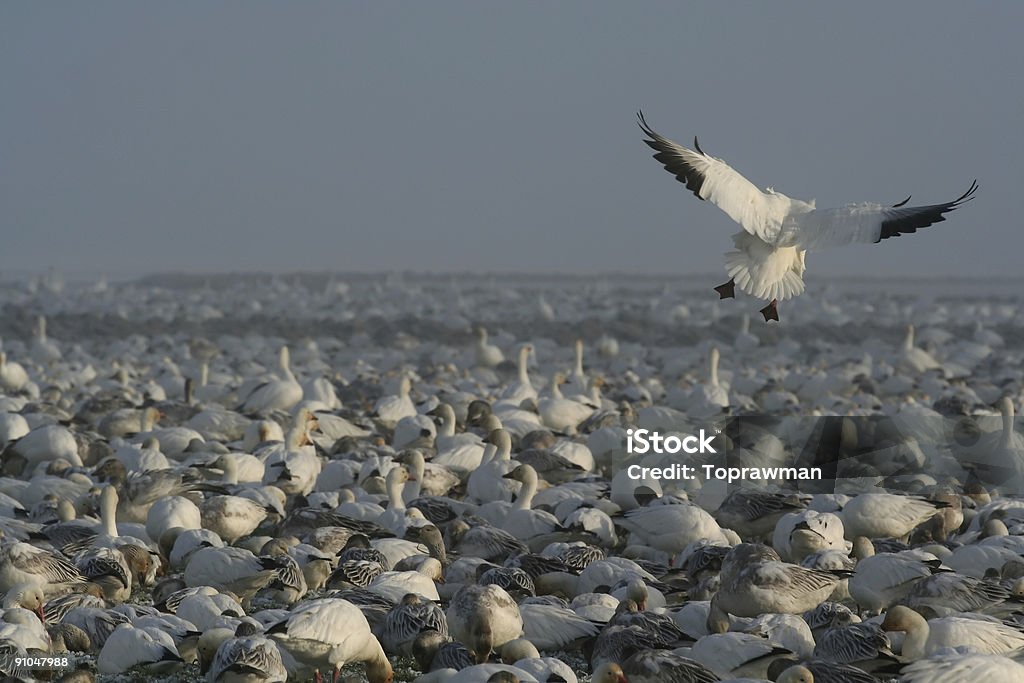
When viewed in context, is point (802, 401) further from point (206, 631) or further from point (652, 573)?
point (206, 631)

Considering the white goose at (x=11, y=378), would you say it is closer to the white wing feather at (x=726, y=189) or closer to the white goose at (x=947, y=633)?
the white wing feather at (x=726, y=189)

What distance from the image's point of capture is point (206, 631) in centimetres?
530

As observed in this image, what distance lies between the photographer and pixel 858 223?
7117 mm

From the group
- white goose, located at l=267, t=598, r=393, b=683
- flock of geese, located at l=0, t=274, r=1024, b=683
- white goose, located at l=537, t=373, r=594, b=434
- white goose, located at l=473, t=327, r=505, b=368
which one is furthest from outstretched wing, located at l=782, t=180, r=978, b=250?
white goose, located at l=473, t=327, r=505, b=368

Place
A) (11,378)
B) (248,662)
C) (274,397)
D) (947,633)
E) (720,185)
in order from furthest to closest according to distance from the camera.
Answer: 1. (11,378)
2. (274,397)
3. (720,185)
4. (947,633)
5. (248,662)

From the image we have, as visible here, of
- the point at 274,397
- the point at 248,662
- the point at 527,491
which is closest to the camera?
the point at 248,662

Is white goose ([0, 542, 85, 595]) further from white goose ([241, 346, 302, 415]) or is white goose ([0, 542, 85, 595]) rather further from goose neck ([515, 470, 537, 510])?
white goose ([241, 346, 302, 415])

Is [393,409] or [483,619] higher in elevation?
[483,619]

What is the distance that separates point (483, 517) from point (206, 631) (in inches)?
117

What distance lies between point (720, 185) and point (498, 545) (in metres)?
2.13

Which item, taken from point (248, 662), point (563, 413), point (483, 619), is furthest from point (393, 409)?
point (248, 662)

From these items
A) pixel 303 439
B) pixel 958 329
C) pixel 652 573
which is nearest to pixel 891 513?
pixel 652 573

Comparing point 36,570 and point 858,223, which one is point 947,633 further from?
point 36,570

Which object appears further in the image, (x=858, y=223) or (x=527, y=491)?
(x=527, y=491)
